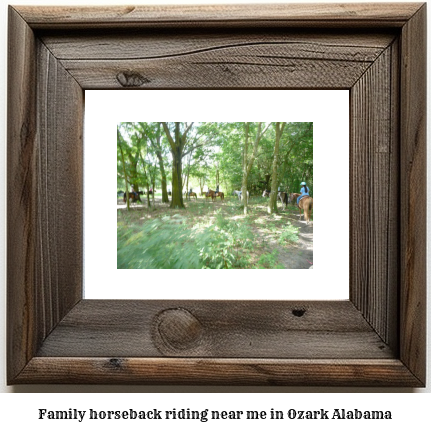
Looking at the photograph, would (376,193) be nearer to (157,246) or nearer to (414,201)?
(414,201)

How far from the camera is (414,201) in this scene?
0.46 metres

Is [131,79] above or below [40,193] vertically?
above

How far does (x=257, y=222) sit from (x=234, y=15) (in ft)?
0.86

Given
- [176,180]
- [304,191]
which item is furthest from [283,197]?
[176,180]

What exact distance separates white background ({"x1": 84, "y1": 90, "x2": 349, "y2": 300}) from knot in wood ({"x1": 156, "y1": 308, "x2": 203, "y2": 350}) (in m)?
0.03

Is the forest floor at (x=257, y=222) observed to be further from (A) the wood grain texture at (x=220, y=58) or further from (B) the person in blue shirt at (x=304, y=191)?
(A) the wood grain texture at (x=220, y=58)

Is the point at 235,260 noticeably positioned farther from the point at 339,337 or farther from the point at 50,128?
the point at 50,128

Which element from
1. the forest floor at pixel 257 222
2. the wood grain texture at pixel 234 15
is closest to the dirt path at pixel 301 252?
the forest floor at pixel 257 222

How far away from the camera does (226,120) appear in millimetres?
486
